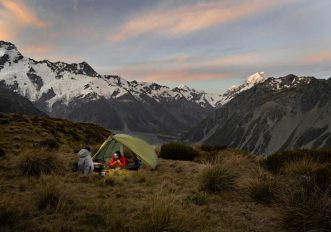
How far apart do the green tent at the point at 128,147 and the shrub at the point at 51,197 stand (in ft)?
32.9

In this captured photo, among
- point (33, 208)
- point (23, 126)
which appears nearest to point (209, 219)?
point (33, 208)

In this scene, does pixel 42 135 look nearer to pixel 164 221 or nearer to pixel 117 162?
pixel 117 162

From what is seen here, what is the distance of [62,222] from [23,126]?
118 ft

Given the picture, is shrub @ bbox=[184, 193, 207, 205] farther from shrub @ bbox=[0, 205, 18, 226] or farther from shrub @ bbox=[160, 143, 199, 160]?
shrub @ bbox=[160, 143, 199, 160]

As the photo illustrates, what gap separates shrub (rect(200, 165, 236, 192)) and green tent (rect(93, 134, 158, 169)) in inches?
288

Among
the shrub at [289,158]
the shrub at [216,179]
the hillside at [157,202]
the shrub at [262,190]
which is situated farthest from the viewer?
the shrub at [289,158]

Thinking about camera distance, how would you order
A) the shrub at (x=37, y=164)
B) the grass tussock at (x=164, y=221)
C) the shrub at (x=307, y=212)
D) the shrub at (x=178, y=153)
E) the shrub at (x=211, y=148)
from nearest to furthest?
the grass tussock at (x=164, y=221), the shrub at (x=307, y=212), the shrub at (x=37, y=164), the shrub at (x=178, y=153), the shrub at (x=211, y=148)

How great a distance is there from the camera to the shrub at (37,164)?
62.8 ft

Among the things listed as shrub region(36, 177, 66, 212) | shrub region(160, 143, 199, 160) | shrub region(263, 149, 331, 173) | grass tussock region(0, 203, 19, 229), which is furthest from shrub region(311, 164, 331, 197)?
shrub region(160, 143, 199, 160)

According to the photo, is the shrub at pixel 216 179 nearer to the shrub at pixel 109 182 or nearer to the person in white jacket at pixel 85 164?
the shrub at pixel 109 182

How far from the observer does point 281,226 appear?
1151cm

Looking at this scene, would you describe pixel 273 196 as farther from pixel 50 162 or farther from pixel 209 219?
pixel 50 162

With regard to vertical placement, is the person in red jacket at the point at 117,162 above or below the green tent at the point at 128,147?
below

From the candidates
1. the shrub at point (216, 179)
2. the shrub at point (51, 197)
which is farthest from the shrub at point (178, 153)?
the shrub at point (51, 197)
